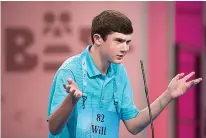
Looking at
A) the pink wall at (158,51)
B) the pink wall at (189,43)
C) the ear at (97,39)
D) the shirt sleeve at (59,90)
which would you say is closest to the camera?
the shirt sleeve at (59,90)

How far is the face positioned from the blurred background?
1.95 metres

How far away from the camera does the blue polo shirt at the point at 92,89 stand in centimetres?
177

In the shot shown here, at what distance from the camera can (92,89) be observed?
1.86m

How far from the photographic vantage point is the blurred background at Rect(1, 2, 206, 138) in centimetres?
379

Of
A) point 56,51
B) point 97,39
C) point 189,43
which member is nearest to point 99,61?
point 97,39

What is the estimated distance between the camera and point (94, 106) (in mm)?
1858

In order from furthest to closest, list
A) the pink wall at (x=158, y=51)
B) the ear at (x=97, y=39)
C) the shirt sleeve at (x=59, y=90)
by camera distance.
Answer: the pink wall at (x=158, y=51), the ear at (x=97, y=39), the shirt sleeve at (x=59, y=90)

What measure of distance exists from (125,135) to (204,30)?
5.49ft

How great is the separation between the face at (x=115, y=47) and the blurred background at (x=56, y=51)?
195 centimetres

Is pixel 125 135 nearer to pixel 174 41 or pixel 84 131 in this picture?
pixel 174 41

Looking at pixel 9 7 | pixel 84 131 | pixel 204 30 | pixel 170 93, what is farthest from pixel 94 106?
pixel 204 30

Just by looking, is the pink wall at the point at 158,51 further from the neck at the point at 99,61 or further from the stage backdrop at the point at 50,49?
the neck at the point at 99,61

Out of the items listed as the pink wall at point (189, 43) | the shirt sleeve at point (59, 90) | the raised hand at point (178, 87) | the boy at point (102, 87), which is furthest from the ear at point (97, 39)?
the pink wall at point (189, 43)

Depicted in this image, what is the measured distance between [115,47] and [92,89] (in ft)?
0.63
